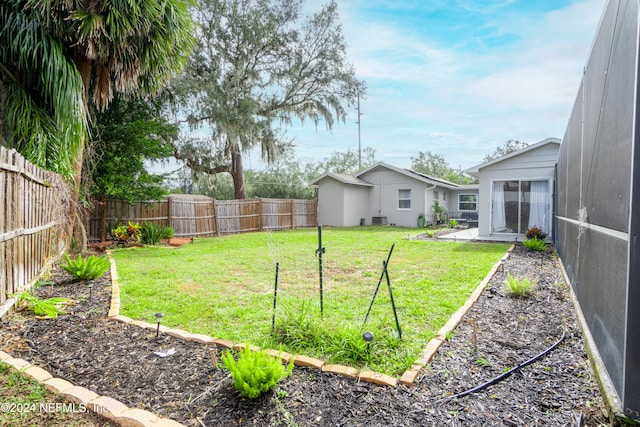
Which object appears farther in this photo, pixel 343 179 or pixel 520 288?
pixel 343 179

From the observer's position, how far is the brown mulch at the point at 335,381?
180cm

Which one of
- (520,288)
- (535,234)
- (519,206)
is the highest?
(519,206)

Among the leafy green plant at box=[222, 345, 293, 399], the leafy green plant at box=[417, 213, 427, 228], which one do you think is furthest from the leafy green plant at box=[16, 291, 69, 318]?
the leafy green plant at box=[417, 213, 427, 228]

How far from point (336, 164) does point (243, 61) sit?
18288 millimetres

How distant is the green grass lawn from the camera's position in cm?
260

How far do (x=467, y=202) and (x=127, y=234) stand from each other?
17.5m

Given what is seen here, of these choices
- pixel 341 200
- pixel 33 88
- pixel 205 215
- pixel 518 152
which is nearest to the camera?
pixel 33 88

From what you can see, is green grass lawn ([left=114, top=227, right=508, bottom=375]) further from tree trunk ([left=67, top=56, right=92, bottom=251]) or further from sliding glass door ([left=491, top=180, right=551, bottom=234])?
sliding glass door ([left=491, top=180, right=551, bottom=234])

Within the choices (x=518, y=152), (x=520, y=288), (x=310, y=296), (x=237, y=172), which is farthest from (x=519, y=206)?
(x=237, y=172)

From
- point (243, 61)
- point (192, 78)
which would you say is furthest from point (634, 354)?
point (243, 61)

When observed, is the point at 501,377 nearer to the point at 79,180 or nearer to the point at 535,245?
the point at 535,245

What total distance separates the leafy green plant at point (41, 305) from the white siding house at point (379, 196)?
46.3 ft

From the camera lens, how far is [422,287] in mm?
4559

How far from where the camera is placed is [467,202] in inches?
780
